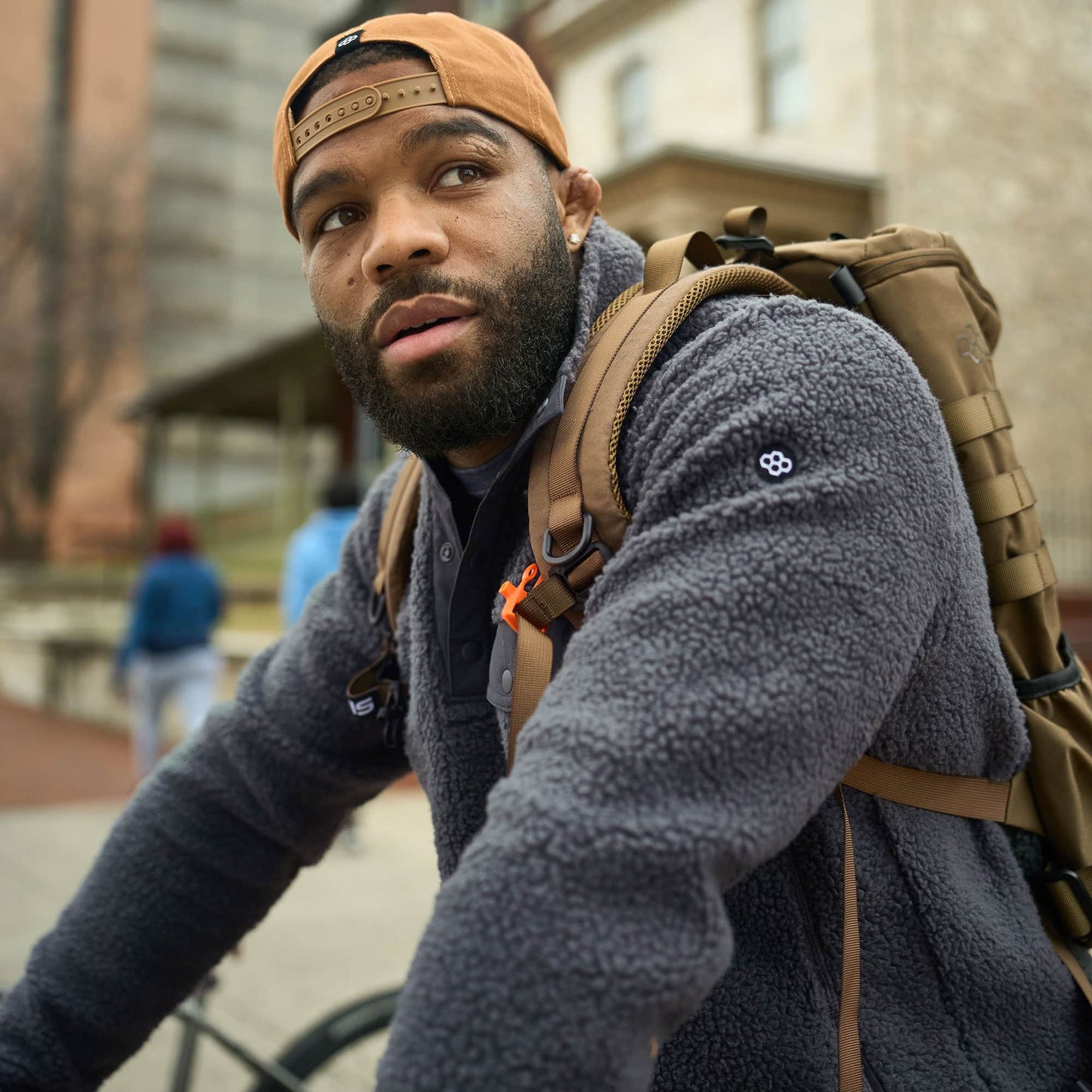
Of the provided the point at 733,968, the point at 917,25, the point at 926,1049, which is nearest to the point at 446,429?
the point at 733,968

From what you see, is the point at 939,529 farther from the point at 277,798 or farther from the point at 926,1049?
the point at 277,798

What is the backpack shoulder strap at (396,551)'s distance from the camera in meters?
1.62

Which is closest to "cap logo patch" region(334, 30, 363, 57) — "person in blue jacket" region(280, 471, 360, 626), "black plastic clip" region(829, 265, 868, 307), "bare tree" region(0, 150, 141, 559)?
"black plastic clip" region(829, 265, 868, 307)

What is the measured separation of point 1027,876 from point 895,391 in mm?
683

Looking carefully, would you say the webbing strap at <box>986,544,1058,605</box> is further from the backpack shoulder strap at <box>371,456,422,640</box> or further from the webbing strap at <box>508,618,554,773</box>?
the backpack shoulder strap at <box>371,456,422,640</box>

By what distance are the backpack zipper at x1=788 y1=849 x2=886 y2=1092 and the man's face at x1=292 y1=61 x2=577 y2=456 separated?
638mm

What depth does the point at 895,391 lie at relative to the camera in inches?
44.3

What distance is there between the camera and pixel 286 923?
512 centimetres

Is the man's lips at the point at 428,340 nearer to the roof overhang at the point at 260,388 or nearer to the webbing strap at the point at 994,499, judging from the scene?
the webbing strap at the point at 994,499

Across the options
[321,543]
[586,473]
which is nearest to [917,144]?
[321,543]

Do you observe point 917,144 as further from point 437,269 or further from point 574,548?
point 574,548

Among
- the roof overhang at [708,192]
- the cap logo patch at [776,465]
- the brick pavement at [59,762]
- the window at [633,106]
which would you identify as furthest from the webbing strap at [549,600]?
the window at [633,106]

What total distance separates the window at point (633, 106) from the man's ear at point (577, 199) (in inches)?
568

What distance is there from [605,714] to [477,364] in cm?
56
